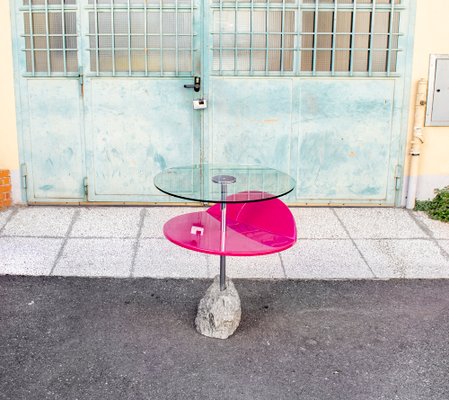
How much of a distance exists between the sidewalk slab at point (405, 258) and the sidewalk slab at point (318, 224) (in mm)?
296

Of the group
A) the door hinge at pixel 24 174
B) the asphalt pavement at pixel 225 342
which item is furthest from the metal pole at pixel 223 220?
the door hinge at pixel 24 174

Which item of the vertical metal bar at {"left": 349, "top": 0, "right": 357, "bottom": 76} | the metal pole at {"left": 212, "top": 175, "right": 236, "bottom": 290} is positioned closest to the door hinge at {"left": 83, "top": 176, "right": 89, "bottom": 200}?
the metal pole at {"left": 212, "top": 175, "right": 236, "bottom": 290}

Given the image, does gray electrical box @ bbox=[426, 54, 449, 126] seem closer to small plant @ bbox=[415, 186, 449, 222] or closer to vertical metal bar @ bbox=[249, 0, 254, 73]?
small plant @ bbox=[415, 186, 449, 222]

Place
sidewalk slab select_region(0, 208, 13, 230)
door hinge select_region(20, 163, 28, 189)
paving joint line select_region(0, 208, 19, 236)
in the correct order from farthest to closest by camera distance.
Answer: door hinge select_region(20, 163, 28, 189), sidewalk slab select_region(0, 208, 13, 230), paving joint line select_region(0, 208, 19, 236)

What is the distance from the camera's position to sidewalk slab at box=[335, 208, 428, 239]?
634 cm

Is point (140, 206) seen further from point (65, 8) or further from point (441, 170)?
point (441, 170)

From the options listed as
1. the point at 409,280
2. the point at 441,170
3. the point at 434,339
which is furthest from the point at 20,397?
the point at 441,170

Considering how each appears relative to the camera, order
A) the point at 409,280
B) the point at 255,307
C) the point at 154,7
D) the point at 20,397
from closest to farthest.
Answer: the point at 20,397 → the point at 255,307 → the point at 409,280 → the point at 154,7

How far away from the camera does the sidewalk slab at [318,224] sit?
6301 mm

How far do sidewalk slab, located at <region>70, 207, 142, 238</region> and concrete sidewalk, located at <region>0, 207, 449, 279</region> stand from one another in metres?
0.01

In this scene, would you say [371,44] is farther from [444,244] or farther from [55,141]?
[55,141]

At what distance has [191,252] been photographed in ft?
19.4

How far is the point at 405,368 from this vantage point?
415 cm

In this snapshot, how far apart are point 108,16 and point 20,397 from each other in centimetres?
414
